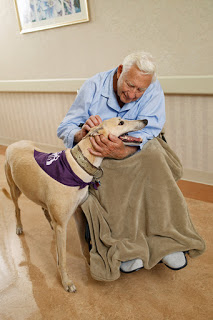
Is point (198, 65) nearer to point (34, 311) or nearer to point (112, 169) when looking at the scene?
point (112, 169)

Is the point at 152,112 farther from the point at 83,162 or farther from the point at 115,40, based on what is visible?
the point at 115,40

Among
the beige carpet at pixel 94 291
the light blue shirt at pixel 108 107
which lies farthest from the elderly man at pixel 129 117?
the beige carpet at pixel 94 291

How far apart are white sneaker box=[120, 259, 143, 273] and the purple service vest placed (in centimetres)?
44

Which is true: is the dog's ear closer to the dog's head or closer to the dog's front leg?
the dog's head

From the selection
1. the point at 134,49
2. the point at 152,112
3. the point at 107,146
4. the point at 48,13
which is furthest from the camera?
the point at 48,13

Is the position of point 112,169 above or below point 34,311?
above

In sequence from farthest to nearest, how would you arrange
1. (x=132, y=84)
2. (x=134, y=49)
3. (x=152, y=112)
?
(x=134, y=49), (x=152, y=112), (x=132, y=84)

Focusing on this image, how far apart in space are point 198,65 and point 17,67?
2119mm

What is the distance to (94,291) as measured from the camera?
1445 millimetres

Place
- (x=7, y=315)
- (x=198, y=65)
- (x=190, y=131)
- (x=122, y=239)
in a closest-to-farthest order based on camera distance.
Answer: (x=7, y=315) < (x=122, y=239) < (x=198, y=65) < (x=190, y=131)

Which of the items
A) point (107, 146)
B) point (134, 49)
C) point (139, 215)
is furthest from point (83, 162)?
point (134, 49)

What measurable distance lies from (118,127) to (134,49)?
1.28m

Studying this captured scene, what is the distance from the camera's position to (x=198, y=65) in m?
2.12

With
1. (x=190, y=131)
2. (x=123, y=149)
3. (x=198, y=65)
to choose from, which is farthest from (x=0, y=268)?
(x=198, y=65)
